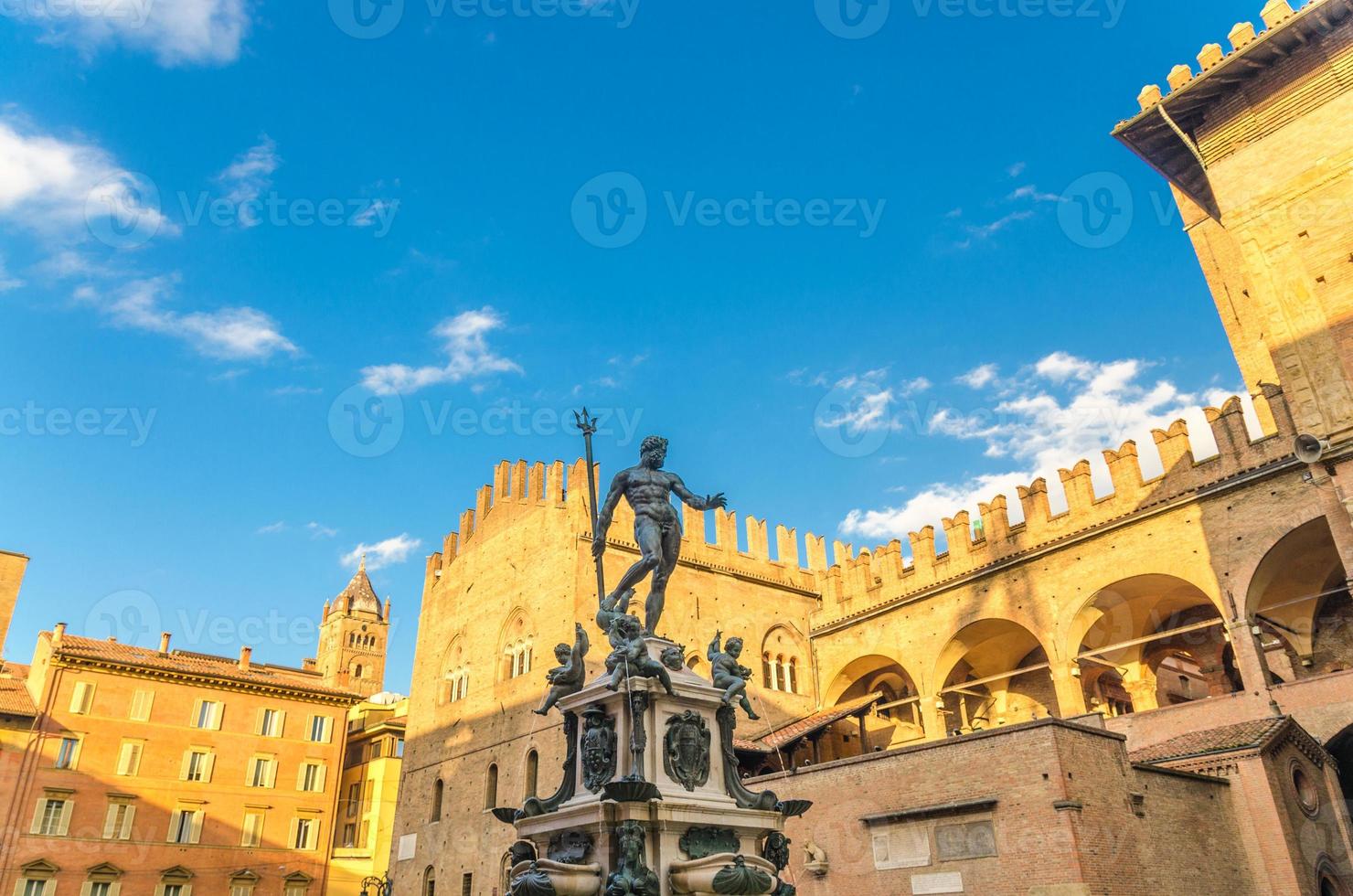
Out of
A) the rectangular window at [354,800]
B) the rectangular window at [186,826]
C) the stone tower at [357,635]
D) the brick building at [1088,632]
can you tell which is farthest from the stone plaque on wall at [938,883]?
the stone tower at [357,635]

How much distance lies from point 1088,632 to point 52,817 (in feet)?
103

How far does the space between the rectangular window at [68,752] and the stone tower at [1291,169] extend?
116 feet

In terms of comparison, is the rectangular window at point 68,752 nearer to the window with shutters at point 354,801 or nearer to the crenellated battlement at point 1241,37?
the window with shutters at point 354,801

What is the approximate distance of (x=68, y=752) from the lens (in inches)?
1224

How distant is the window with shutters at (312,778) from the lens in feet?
117

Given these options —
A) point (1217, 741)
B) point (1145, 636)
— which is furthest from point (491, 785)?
point (1217, 741)

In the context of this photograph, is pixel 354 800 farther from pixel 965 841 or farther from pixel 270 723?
pixel 965 841

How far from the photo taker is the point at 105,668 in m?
32.7

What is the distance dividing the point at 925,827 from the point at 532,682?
41.5 ft

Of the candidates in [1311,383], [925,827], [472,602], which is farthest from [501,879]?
[1311,383]

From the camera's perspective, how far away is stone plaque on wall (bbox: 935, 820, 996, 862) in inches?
598

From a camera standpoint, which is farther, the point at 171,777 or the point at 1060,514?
the point at 171,777

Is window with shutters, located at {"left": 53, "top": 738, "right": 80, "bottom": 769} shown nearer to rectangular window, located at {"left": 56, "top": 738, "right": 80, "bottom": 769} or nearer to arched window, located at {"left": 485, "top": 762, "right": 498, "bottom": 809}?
rectangular window, located at {"left": 56, "top": 738, "right": 80, "bottom": 769}

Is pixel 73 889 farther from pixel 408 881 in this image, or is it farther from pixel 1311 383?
pixel 1311 383
